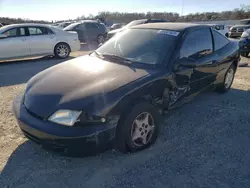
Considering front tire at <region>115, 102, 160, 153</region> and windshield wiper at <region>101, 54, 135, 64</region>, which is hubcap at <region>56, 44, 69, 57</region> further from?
front tire at <region>115, 102, 160, 153</region>

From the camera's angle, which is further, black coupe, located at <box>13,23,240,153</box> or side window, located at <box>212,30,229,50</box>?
side window, located at <box>212,30,229,50</box>

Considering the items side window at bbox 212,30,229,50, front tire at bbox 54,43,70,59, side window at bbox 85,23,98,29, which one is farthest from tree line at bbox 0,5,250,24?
side window at bbox 212,30,229,50

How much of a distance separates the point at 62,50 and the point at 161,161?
8.18m

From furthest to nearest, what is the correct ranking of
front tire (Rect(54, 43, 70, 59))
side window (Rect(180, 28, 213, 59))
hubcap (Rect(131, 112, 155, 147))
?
1. front tire (Rect(54, 43, 70, 59))
2. side window (Rect(180, 28, 213, 59))
3. hubcap (Rect(131, 112, 155, 147))

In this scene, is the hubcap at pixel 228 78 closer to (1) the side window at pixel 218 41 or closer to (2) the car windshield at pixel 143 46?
(1) the side window at pixel 218 41

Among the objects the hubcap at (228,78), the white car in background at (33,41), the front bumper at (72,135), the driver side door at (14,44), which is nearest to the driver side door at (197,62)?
the hubcap at (228,78)

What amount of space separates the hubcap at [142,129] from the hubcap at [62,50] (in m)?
7.72

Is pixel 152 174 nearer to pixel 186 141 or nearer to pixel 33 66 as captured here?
pixel 186 141

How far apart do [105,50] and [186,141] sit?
1924 mm

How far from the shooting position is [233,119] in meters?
4.11

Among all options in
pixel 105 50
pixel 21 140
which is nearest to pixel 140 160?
pixel 21 140

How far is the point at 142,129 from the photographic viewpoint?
10.2 feet

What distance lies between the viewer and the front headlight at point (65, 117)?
2547mm

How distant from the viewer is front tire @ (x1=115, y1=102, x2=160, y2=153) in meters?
2.83
